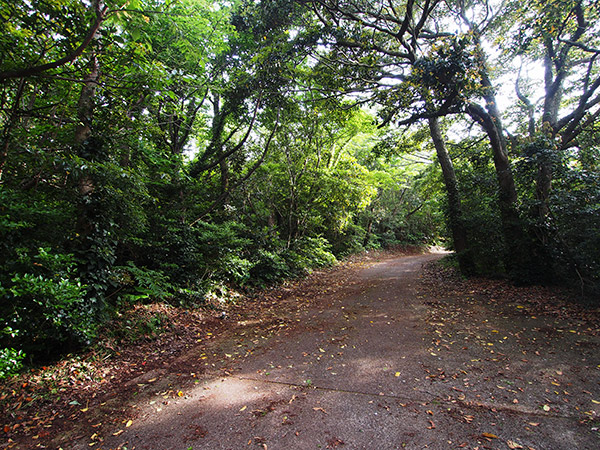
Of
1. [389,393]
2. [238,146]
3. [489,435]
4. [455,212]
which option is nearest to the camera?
[489,435]

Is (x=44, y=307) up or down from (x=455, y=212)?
down

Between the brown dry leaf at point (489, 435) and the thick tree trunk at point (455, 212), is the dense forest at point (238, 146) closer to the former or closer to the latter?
the thick tree trunk at point (455, 212)

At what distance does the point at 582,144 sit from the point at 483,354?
7934 millimetres

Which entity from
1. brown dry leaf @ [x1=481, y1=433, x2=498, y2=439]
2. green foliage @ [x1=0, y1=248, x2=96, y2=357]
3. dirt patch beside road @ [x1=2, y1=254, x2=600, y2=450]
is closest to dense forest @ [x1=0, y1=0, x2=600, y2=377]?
green foliage @ [x1=0, y1=248, x2=96, y2=357]

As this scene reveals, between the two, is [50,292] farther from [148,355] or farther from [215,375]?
[215,375]

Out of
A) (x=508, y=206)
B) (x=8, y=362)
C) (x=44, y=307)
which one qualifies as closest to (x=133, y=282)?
(x=44, y=307)

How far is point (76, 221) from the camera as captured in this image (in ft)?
14.4

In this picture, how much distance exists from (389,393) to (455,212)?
8058 millimetres

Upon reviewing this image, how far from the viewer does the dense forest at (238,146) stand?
3.55 meters

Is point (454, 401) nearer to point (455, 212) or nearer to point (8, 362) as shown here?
point (8, 362)

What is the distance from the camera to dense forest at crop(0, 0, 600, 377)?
3.55 meters

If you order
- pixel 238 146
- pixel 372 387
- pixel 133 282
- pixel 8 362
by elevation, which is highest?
pixel 238 146

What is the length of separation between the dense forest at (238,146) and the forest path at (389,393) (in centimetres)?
197

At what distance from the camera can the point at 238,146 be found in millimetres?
7703
